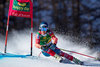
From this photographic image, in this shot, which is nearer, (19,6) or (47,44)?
(47,44)

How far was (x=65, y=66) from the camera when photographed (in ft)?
9.30

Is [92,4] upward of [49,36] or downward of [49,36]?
upward

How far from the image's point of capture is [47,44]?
3410 mm

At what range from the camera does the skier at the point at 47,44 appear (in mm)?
3191

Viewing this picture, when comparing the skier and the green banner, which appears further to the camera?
the green banner

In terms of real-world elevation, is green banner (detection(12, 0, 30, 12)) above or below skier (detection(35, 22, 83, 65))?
above

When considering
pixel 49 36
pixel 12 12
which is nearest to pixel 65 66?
pixel 49 36

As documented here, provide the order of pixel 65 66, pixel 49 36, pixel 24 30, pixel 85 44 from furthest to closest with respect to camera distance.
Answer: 1. pixel 24 30
2. pixel 85 44
3. pixel 49 36
4. pixel 65 66

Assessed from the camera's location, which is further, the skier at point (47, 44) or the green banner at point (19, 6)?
the green banner at point (19, 6)

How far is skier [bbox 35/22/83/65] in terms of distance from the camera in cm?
319

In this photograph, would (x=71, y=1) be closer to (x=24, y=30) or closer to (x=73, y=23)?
(x=73, y=23)

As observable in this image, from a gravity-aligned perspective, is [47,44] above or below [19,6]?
below

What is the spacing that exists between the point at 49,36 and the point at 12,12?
1024 mm

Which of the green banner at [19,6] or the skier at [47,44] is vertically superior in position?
the green banner at [19,6]
